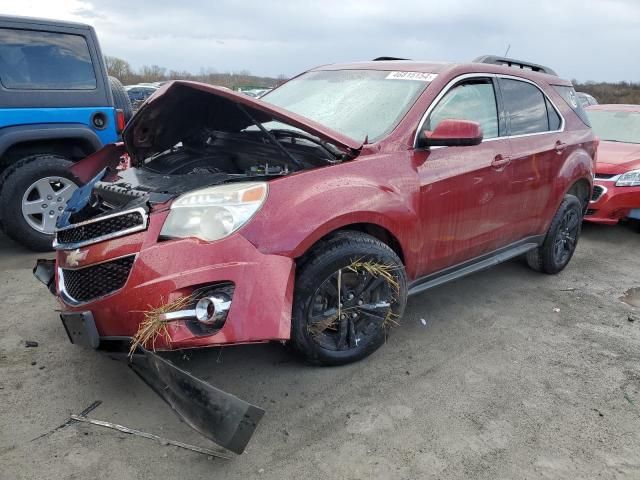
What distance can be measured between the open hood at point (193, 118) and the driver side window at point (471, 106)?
0.71 m

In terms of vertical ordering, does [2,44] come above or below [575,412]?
above

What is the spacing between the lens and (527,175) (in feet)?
13.1

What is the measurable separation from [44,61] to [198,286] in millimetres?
3866

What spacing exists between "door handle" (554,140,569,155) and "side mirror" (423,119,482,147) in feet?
5.15

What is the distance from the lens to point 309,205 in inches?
104

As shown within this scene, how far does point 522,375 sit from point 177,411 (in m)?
2.00

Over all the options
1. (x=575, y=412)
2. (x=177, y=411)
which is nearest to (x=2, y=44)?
(x=177, y=411)

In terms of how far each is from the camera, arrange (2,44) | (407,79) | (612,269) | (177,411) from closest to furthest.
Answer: (177,411) < (407,79) < (2,44) < (612,269)

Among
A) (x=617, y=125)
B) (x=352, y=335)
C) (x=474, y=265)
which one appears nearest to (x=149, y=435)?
(x=352, y=335)

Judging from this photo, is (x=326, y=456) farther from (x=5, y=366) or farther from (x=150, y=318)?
(x=5, y=366)

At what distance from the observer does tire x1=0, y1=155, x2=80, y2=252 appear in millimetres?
4781

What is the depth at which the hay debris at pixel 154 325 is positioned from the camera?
2.34 metres

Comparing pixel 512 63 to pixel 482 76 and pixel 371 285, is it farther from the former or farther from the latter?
pixel 371 285

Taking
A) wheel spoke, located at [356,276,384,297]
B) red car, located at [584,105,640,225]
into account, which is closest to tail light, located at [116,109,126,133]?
wheel spoke, located at [356,276,384,297]
